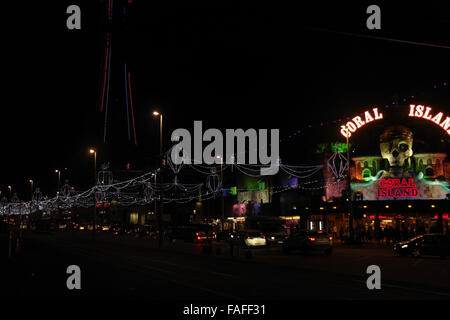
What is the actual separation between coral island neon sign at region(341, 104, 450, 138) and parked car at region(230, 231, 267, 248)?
11832mm

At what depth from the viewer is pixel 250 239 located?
32719 millimetres

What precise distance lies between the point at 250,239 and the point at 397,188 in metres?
17.4

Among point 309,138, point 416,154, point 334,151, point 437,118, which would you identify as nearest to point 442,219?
point 416,154

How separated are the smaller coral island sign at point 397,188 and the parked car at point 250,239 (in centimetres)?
1549

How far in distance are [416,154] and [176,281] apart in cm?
3399

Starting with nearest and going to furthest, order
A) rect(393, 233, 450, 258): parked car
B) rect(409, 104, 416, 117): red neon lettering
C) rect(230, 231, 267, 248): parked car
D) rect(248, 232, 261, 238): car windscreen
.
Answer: rect(393, 233, 450, 258): parked car, rect(230, 231, 267, 248): parked car, rect(248, 232, 261, 238): car windscreen, rect(409, 104, 416, 117): red neon lettering

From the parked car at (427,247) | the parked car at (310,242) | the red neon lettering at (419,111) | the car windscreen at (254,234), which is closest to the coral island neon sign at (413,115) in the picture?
the red neon lettering at (419,111)

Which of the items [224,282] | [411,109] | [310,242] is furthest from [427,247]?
[411,109]

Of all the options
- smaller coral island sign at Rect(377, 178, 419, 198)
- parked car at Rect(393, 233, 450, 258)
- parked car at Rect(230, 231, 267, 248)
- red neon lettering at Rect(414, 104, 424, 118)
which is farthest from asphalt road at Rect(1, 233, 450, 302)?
red neon lettering at Rect(414, 104, 424, 118)

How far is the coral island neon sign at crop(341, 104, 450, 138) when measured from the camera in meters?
41.6

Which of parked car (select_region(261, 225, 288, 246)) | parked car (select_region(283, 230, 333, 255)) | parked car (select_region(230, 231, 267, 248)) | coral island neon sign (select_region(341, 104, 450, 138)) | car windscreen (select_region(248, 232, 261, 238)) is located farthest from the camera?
coral island neon sign (select_region(341, 104, 450, 138))

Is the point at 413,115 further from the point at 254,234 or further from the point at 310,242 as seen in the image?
the point at 310,242

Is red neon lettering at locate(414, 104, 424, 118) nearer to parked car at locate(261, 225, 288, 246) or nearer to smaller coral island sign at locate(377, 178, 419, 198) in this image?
Answer: smaller coral island sign at locate(377, 178, 419, 198)

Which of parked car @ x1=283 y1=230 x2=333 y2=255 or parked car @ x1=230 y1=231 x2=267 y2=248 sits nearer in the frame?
parked car @ x1=283 y1=230 x2=333 y2=255
